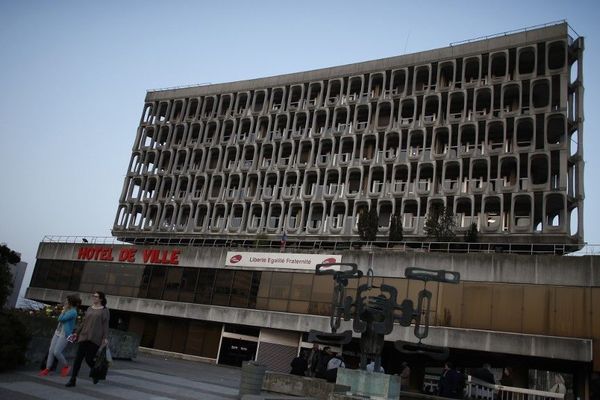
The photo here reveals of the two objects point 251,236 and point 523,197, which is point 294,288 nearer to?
point 251,236

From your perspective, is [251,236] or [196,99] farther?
[196,99]

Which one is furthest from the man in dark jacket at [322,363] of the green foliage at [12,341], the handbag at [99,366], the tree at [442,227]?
the tree at [442,227]

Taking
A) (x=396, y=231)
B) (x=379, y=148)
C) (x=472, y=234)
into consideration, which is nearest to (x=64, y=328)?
(x=396, y=231)

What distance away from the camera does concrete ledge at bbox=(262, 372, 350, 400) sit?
13.3m

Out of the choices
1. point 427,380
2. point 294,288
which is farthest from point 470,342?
point 294,288

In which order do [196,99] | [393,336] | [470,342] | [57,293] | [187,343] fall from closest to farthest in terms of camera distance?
[470,342], [393,336], [187,343], [57,293], [196,99]

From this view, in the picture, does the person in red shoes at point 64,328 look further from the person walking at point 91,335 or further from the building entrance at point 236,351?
the building entrance at point 236,351

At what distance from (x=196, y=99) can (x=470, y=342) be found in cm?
4007

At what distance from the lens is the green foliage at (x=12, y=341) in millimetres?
11664

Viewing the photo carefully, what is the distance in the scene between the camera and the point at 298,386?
548 inches

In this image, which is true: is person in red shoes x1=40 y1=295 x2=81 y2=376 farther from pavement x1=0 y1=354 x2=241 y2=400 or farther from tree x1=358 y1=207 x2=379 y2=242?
tree x1=358 y1=207 x2=379 y2=242

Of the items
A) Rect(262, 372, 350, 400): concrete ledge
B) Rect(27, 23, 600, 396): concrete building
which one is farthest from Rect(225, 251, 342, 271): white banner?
Rect(262, 372, 350, 400): concrete ledge

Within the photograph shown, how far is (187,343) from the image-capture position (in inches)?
1496

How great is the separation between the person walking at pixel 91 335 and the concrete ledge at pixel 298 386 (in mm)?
5368
